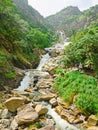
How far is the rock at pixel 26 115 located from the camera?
65.9ft

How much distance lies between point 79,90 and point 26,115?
654 centimetres

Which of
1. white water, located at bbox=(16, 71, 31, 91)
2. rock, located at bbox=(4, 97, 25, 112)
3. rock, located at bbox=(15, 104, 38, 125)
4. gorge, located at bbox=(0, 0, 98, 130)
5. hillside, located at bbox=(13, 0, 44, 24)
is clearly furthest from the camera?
hillside, located at bbox=(13, 0, 44, 24)

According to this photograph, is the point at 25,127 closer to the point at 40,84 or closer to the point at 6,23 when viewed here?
the point at 40,84

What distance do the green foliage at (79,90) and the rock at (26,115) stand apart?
4.13 meters

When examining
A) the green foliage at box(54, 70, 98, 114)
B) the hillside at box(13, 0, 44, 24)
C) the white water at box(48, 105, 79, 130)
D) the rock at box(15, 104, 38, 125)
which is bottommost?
the white water at box(48, 105, 79, 130)

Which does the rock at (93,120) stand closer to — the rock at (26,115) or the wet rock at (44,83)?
the rock at (26,115)

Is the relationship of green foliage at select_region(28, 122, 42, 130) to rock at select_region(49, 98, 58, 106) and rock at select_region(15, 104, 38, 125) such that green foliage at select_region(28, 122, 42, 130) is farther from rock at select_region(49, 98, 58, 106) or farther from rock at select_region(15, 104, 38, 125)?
rock at select_region(49, 98, 58, 106)

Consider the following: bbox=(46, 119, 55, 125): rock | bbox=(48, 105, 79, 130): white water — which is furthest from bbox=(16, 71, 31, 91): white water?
bbox=(46, 119, 55, 125): rock

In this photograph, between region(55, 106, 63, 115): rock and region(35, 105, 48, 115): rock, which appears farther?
region(55, 106, 63, 115): rock

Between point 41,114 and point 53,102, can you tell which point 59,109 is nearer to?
point 53,102

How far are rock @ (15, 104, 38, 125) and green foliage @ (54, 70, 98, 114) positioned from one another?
4.13 meters

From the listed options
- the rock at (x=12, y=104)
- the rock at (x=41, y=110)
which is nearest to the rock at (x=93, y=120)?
the rock at (x=41, y=110)

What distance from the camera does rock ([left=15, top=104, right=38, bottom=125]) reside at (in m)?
20.1

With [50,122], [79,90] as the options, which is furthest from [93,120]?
[79,90]
